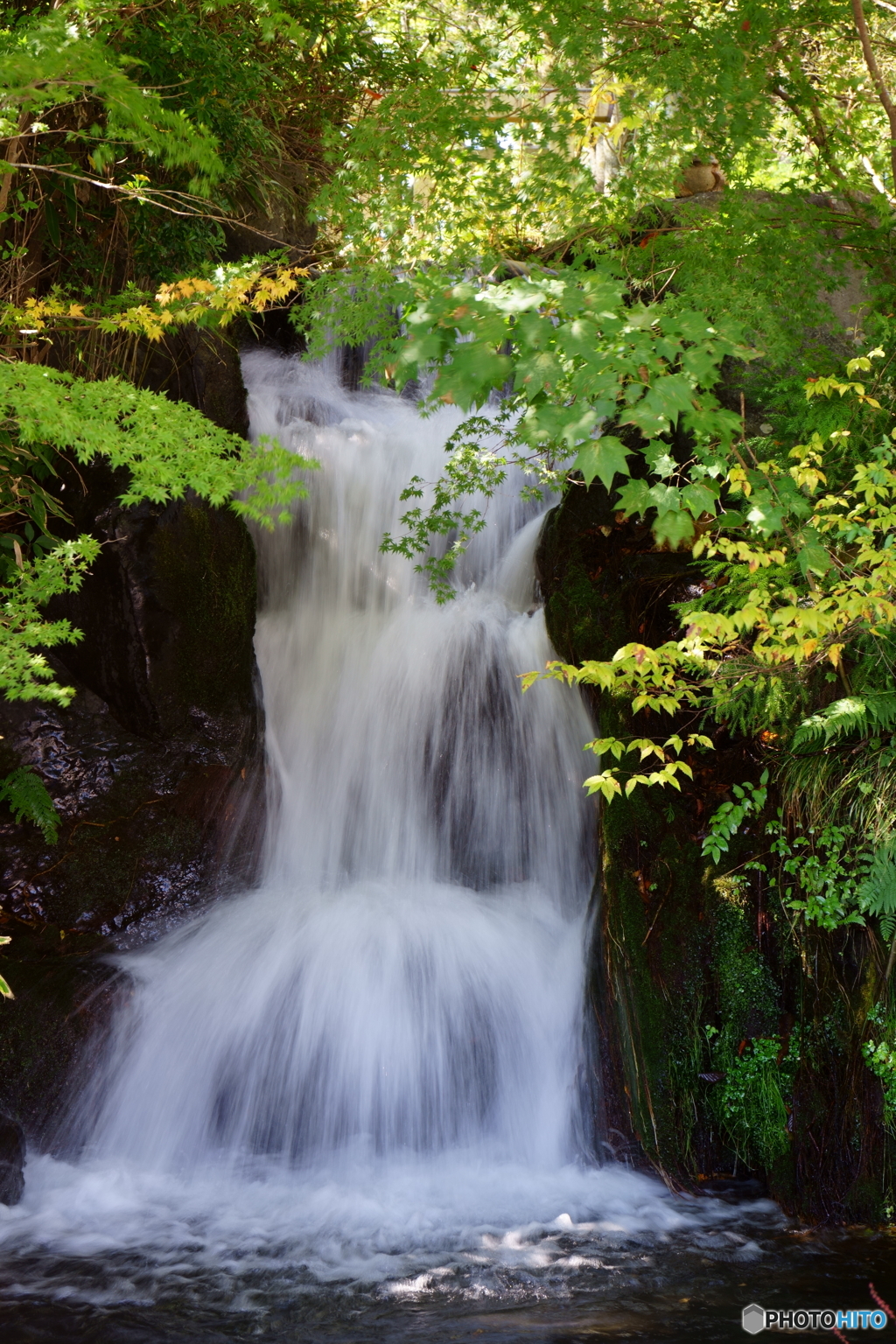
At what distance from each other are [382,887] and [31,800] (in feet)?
7.67

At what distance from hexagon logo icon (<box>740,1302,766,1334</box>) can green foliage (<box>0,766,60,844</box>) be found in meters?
4.54

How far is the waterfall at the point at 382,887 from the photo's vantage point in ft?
16.4

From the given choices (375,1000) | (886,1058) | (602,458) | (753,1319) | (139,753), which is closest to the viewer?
(602,458)

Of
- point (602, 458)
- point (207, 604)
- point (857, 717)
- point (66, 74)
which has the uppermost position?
point (66, 74)

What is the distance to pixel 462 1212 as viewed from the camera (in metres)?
4.37

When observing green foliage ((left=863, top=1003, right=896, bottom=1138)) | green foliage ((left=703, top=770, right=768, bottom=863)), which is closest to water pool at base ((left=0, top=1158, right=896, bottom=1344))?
green foliage ((left=863, top=1003, right=896, bottom=1138))

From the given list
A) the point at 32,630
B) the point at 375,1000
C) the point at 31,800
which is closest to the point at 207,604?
the point at 31,800

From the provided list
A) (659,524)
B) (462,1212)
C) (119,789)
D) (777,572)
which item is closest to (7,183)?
(119,789)

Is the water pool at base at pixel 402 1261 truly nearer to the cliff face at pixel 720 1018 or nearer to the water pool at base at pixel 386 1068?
the water pool at base at pixel 386 1068

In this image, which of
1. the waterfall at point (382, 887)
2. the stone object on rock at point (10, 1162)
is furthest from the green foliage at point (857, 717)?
the stone object on rock at point (10, 1162)

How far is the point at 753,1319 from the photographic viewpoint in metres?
3.56

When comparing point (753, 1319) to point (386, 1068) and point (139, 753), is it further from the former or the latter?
point (139, 753)

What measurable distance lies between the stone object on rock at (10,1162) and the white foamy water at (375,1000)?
7 cm

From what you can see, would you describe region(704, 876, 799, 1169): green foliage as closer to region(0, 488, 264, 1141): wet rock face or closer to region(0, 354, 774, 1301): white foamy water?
region(0, 354, 774, 1301): white foamy water
